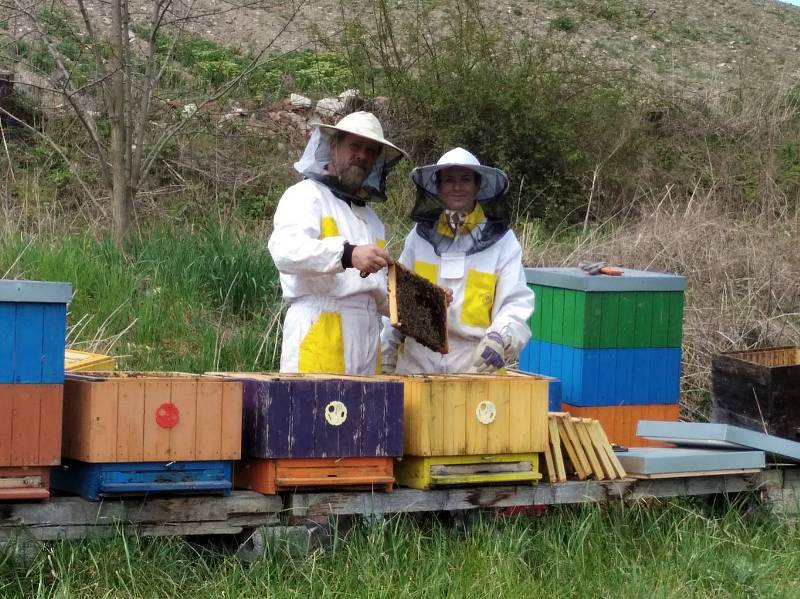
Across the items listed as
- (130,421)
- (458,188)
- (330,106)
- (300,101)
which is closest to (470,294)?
(458,188)

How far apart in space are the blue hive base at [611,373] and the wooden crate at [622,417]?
0.08ft

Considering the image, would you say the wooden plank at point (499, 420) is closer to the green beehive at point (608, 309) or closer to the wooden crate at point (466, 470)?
the wooden crate at point (466, 470)

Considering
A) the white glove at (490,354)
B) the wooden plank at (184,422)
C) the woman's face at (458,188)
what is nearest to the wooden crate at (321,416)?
the wooden plank at (184,422)

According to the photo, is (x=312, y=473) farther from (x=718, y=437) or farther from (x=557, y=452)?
(x=718, y=437)

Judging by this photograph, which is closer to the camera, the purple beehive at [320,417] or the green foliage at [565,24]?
the purple beehive at [320,417]

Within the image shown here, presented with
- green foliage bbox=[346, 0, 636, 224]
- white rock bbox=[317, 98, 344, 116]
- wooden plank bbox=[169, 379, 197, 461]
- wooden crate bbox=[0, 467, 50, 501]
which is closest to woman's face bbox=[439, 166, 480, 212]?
wooden plank bbox=[169, 379, 197, 461]

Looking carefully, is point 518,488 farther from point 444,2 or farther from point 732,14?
point 732,14

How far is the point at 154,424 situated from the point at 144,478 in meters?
0.17

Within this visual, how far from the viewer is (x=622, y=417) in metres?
4.78

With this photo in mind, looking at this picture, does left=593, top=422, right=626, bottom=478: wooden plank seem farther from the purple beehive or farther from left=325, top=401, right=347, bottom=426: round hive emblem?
left=325, top=401, right=347, bottom=426: round hive emblem

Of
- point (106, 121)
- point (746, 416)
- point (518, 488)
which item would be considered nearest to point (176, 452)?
point (518, 488)

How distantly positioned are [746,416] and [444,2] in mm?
8196

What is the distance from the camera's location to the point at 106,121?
10.2 meters

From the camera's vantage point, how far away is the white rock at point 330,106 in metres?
10.9
